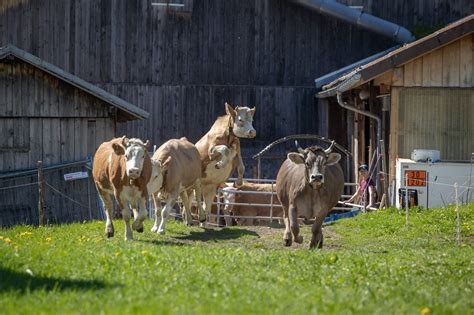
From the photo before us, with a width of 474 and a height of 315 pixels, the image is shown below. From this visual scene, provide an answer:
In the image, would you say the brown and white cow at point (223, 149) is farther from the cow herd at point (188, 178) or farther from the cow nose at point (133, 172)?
the cow nose at point (133, 172)

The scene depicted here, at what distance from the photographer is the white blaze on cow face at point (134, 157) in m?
18.1

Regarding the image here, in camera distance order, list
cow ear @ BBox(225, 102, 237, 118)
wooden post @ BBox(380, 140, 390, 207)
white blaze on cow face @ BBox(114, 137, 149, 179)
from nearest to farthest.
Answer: white blaze on cow face @ BBox(114, 137, 149, 179) < cow ear @ BBox(225, 102, 237, 118) < wooden post @ BBox(380, 140, 390, 207)

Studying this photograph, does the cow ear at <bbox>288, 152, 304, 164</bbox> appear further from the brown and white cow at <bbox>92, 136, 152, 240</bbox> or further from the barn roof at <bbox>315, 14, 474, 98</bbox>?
the barn roof at <bbox>315, 14, 474, 98</bbox>

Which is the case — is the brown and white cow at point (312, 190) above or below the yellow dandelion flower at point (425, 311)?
above

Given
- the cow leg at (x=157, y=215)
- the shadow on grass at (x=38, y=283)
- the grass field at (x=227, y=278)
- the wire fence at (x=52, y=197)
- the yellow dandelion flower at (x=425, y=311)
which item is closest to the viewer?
the yellow dandelion flower at (x=425, y=311)

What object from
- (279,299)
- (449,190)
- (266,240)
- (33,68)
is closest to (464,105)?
(449,190)

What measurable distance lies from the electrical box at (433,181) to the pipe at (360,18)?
30.6 ft

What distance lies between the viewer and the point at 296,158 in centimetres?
1814

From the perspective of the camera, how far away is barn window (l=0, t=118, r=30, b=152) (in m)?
26.6

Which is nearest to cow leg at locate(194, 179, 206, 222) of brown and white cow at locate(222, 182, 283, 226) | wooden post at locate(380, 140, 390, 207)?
brown and white cow at locate(222, 182, 283, 226)

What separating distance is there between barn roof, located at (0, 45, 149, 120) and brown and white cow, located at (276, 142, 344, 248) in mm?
8700

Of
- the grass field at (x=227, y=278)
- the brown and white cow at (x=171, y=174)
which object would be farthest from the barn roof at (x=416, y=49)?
the grass field at (x=227, y=278)

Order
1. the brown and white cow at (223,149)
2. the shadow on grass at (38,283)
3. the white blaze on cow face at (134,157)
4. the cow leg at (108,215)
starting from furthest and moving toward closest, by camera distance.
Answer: the brown and white cow at (223,149) < the cow leg at (108,215) < the white blaze on cow face at (134,157) < the shadow on grass at (38,283)

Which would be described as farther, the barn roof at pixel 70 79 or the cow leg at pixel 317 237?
the barn roof at pixel 70 79
